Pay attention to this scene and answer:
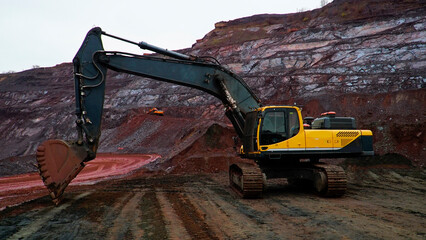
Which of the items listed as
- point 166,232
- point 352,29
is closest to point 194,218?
point 166,232

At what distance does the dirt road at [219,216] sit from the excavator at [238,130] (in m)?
0.62

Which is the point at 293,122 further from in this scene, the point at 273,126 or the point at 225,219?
the point at 225,219

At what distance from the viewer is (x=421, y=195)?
8133 millimetres

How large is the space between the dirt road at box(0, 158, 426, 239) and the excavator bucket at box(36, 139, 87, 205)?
50 centimetres

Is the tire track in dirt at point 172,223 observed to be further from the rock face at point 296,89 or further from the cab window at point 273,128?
the rock face at point 296,89

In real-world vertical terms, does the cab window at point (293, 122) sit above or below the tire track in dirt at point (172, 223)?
above

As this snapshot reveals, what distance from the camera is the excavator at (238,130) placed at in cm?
698

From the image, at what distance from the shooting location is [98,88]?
776cm

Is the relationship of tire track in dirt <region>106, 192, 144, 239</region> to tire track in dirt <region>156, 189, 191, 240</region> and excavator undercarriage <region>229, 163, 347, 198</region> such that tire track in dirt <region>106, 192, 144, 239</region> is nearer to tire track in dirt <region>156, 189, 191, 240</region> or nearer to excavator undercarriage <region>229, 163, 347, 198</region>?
tire track in dirt <region>156, 189, 191, 240</region>

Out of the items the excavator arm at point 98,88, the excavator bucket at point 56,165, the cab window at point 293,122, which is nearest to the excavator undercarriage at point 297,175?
the cab window at point 293,122

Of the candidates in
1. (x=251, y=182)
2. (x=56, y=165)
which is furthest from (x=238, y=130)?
(x=56, y=165)

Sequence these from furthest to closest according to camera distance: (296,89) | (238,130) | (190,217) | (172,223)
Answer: (296,89) → (238,130) → (190,217) → (172,223)

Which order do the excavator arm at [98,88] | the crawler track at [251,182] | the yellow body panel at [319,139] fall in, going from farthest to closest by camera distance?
1. the yellow body panel at [319,139]
2. the crawler track at [251,182]
3. the excavator arm at [98,88]

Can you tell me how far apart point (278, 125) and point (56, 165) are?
5609 millimetres
